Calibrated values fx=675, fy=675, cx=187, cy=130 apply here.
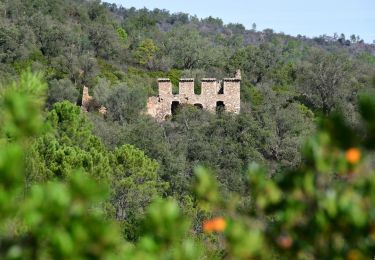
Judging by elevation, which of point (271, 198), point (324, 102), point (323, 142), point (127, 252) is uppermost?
point (323, 142)

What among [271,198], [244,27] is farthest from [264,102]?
[244,27]

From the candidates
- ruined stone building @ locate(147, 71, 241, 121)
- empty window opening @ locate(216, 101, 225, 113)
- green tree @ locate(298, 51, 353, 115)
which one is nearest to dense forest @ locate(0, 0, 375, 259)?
green tree @ locate(298, 51, 353, 115)

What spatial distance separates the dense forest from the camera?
263 centimetres

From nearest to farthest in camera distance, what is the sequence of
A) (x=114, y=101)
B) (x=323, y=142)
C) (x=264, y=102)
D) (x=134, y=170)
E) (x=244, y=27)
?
(x=323, y=142) → (x=134, y=170) → (x=114, y=101) → (x=264, y=102) → (x=244, y=27)

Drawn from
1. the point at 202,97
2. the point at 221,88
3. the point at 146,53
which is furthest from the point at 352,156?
the point at 146,53

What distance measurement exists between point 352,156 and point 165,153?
26408mm

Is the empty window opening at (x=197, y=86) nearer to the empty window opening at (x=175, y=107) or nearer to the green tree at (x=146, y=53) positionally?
the empty window opening at (x=175, y=107)

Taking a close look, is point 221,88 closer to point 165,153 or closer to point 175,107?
point 175,107

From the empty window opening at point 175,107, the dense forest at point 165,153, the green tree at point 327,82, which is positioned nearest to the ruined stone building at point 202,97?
the empty window opening at point 175,107

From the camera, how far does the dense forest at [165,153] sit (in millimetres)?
2627

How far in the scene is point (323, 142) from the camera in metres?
2.72

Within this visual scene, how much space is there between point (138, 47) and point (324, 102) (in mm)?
22846

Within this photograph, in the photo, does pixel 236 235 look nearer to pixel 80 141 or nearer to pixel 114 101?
pixel 80 141

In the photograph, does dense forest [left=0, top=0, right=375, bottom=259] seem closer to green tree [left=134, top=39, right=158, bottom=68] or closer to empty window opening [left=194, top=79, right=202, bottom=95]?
green tree [left=134, top=39, right=158, bottom=68]
